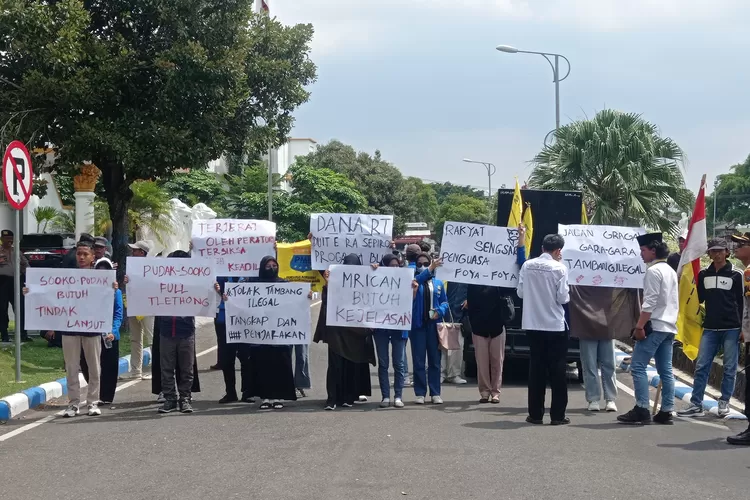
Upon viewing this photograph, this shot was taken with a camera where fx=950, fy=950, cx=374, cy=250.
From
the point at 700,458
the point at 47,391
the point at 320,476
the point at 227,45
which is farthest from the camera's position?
the point at 227,45

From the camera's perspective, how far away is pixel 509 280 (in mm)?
11031

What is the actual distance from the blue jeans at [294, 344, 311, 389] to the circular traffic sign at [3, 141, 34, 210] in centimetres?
400

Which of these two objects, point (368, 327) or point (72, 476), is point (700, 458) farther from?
point (72, 476)

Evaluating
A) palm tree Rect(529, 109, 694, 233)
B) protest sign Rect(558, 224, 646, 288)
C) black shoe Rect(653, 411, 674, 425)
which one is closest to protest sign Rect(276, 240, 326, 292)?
protest sign Rect(558, 224, 646, 288)

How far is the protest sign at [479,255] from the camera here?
11.0 metres

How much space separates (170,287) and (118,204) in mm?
8950

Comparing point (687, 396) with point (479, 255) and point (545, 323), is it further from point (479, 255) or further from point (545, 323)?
point (479, 255)

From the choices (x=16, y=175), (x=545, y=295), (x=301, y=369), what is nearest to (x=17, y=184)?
(x=16, y=175)

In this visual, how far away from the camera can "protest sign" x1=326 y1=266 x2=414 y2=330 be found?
35.3 feet

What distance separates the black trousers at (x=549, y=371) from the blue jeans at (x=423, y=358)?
1.44 meters

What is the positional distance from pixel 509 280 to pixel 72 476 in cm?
553

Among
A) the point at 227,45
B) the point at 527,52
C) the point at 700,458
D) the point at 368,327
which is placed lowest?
the point at 700,458

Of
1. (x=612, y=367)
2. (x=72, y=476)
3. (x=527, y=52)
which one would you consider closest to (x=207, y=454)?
(x=72, y=476)

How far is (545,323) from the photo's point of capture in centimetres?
985
